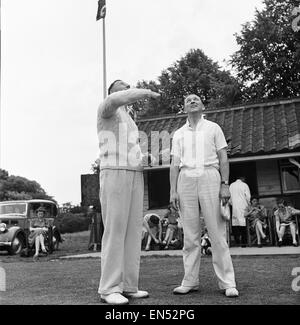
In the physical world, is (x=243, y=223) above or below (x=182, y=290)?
above

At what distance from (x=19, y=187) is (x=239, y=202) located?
4897cm

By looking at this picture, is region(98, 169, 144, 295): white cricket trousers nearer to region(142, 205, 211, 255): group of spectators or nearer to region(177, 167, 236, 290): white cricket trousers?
region(177, 167, 236, 290): white cricket trousers

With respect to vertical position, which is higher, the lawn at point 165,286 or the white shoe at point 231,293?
the white shoe at point 231,293

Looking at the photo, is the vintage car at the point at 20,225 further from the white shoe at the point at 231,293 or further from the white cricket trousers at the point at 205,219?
the white shoe at the point at 231,293

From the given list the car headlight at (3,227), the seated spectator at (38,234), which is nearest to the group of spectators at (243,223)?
the seated spectator at (38,234)

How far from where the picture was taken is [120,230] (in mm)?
3156

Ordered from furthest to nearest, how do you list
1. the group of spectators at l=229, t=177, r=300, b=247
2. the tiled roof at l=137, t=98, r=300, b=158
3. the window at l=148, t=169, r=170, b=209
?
the window at l=148, t=169, r=170, b=209
the tiled roof at l=137, t=98, r=300, b=158
the group of spectators at l=229, t=177, r=300, b=247

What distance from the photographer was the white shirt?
27.7 feet

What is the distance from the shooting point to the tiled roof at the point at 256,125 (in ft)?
31.6

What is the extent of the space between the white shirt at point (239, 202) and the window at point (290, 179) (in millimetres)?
1868

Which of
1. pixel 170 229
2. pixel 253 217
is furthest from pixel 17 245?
pixel 253 217

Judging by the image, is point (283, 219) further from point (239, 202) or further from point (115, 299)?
point (115, 299)

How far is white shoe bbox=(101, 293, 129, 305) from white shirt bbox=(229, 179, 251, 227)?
5.73m

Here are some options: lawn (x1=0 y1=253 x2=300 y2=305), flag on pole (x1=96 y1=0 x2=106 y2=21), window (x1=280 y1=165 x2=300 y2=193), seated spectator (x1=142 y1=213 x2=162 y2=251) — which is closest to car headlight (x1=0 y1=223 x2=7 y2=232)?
seated spectator (x1=142 y1=213 x2=162 y2=251)
